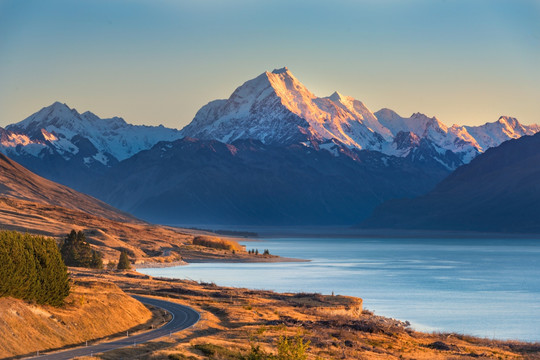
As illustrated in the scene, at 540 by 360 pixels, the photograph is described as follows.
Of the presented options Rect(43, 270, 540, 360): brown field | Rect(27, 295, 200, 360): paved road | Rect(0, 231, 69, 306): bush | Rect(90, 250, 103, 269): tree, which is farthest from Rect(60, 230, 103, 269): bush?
Rect(0, 231, 69, 306): bush

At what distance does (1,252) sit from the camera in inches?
1982

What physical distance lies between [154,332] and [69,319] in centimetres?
538

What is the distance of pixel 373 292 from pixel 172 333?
72480mm

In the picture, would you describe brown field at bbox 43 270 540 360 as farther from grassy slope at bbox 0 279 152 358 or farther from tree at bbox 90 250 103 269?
tree at bbox 90 250 103 269

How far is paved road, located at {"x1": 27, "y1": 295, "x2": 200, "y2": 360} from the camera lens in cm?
4641

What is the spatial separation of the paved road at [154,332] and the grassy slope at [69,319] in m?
2.16

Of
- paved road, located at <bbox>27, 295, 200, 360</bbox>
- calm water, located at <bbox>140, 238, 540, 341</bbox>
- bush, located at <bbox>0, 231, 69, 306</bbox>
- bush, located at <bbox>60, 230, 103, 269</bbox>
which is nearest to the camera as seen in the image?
paved road, located at <bbox>27, 295, 200, 360</bbox>

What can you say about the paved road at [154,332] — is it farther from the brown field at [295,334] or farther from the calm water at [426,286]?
the calm water at [426,286]

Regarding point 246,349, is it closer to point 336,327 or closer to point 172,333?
point 172,333

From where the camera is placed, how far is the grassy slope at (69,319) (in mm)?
48050

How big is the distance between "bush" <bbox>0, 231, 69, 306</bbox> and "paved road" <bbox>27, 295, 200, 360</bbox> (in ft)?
18.5

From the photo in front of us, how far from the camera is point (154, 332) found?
5566 centimetres

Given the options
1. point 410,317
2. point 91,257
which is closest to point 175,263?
point 91,257

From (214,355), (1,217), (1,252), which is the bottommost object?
(214,355)
